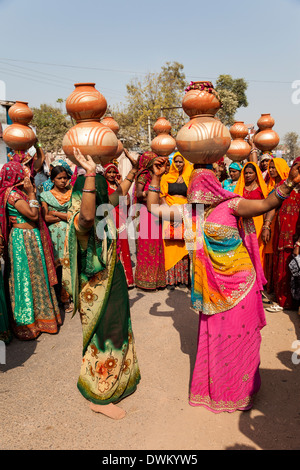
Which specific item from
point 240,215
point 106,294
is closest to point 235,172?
point 240,215

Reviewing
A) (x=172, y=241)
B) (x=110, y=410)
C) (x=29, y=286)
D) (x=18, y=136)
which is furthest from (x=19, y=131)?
(x=110, y=410)

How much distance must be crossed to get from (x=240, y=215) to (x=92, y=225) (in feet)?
3.61

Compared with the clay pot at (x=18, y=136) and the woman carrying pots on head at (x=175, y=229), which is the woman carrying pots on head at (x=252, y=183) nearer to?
the woman carrying pots on head at (x=175, y=229)

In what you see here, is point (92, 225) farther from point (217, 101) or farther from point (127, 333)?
point (217, 101)

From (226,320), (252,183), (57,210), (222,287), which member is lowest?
(226,320)

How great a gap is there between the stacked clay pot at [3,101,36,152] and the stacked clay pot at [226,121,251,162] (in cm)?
287

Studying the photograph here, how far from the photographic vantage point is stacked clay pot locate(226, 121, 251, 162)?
5.26 meters

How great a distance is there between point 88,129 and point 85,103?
0.21m

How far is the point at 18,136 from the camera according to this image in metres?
4.23

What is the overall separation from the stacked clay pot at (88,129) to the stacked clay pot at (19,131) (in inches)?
80.0

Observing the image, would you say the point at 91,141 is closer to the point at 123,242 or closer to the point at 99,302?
the point at 99,302

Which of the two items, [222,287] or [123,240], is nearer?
[222,287]

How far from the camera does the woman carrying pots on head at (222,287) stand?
8.51 feet

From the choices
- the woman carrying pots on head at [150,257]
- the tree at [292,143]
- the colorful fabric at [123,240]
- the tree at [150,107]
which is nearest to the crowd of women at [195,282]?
the colorful fabric at [123,240]
